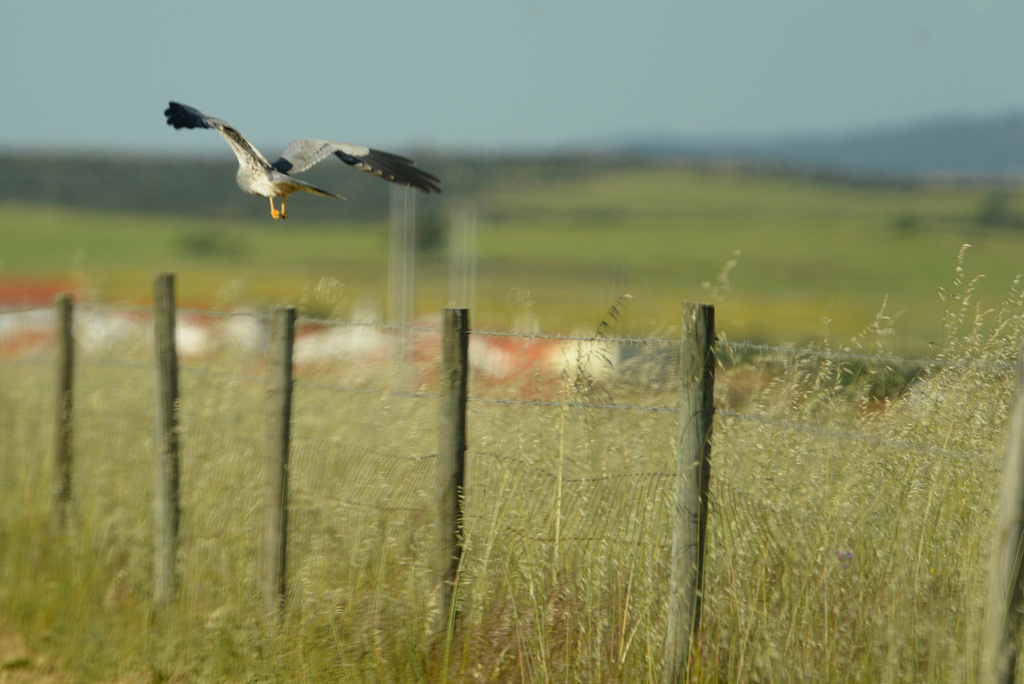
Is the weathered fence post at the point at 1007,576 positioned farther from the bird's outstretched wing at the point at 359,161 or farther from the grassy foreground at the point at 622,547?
the bird's outstretched wing at the point at 359,161

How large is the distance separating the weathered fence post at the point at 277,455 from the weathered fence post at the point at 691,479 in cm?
209

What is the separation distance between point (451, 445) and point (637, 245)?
81.6 meters

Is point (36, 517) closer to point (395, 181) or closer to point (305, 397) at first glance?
point (305, 397)

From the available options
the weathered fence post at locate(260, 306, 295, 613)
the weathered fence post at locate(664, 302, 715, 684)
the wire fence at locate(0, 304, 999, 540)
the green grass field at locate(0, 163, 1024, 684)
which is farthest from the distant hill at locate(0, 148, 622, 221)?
the weathered fence post at locate(664, 302, 715, 684)

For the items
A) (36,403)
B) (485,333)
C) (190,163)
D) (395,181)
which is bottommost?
(36,403)

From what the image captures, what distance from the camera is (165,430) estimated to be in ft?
17.4

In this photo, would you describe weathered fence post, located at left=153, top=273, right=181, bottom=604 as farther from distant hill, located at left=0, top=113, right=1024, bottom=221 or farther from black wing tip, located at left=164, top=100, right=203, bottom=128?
distant hill, located at left=0, top=113, right=1024, bottom=221

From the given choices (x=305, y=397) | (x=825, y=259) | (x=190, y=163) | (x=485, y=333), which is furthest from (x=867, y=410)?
(x=190, y=163)

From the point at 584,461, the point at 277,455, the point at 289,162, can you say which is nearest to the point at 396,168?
the point at 289,162

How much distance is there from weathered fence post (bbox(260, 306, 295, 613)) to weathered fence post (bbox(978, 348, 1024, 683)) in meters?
3.17

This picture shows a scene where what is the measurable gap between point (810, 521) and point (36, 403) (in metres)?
6.18

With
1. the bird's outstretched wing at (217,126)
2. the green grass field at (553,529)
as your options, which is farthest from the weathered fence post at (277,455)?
the bird's outstretched wing at (217,126)

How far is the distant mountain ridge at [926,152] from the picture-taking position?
118438 millimetres

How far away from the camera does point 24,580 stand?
5.47m
